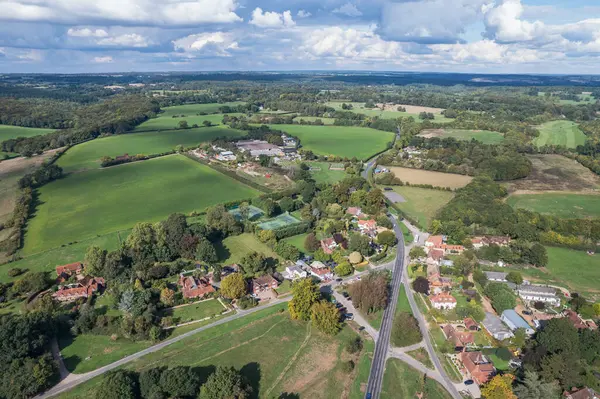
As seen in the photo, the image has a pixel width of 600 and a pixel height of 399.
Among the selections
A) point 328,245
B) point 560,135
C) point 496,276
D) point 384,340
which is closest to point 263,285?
point 328,245

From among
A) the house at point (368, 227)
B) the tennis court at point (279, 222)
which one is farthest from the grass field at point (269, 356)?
the house at point (368, 227)

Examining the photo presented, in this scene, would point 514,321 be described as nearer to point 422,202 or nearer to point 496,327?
point 496,327

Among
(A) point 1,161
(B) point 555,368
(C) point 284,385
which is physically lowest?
(C) point 284,385

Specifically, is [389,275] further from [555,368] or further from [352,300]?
[555,368]

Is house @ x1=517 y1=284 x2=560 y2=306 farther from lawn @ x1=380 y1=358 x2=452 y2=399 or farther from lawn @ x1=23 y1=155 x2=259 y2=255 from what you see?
lawn @ x1=23 y1=155 x2=259 y2=255

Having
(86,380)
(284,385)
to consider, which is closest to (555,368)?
(284,385)

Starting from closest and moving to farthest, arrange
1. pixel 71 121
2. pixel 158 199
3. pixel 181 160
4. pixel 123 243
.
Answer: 1. pixel 123 243
2. pixel 158 199
3. pixel 181 160
4. pixel 71 121
